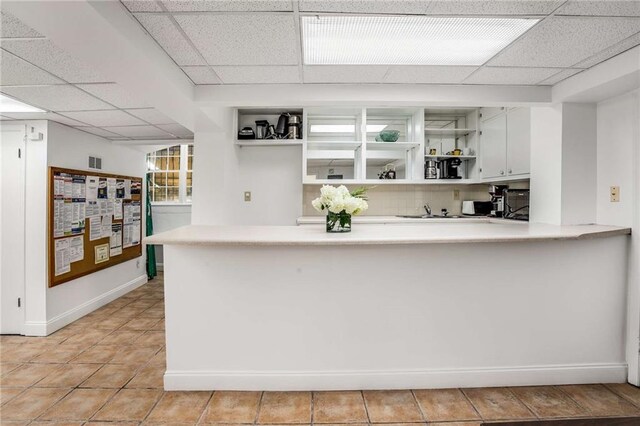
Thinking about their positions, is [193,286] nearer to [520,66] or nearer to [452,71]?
[452,71]

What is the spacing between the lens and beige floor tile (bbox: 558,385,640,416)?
7.17 feet

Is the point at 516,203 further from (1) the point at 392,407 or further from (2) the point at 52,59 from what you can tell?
(2) the point at 52,59

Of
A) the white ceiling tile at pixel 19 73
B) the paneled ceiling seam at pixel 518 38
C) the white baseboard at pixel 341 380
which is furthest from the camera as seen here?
the white baseboard at pixel 341 380

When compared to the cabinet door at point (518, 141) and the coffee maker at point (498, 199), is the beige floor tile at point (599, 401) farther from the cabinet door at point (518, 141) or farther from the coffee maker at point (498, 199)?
the coffee maker at point (498, 199)

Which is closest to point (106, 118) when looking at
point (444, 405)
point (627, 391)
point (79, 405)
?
point (79, 405)

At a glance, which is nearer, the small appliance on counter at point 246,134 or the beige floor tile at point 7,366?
the beige floor tile at point 7,366

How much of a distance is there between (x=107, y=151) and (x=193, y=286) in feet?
10.1

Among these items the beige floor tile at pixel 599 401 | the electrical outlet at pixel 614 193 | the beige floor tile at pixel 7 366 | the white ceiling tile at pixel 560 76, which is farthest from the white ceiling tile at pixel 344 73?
the beige floor tile at pixel 7 366

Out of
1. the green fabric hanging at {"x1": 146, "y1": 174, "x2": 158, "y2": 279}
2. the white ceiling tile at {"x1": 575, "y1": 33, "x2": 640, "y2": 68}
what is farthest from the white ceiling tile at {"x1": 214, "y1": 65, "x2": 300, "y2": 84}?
the green fabric hanging at {"x1": 146, "y1": 174, "x2": 158, "y2": 279}

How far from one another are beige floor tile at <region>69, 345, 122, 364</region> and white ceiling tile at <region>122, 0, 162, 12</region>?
265 cm

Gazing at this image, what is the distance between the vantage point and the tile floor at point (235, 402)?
Result: 2.12m

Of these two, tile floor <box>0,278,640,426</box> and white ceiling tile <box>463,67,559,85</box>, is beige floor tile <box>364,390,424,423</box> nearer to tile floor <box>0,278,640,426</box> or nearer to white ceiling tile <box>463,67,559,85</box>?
tile floor <box>0,278,640,426</box>

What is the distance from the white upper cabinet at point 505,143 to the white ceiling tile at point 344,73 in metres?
1.97

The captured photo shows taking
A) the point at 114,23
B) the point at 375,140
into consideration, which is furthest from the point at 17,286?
the point at 375,140
